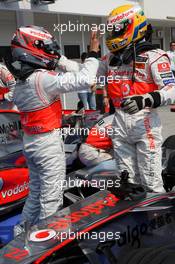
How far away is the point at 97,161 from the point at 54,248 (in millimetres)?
1199

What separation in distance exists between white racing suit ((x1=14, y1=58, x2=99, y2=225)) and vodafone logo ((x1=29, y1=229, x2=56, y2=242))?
0.58 meters

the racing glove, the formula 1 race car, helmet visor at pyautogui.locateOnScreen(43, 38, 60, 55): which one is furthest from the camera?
helmet visor at pyautogui.locateOnScreen(43, 38, 60, 55)

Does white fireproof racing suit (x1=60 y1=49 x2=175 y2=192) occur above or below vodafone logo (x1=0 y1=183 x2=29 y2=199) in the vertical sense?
above

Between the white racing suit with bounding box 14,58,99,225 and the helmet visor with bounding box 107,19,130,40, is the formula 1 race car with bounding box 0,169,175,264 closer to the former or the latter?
the white racing suit with bounding box 14,58,99,225

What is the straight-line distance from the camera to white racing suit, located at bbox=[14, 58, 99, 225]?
8.59ft

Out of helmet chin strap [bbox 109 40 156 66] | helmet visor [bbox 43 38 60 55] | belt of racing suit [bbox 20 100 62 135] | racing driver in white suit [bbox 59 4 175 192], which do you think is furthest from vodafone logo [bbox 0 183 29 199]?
helmet chin strap [bbox 109 40 156 66]

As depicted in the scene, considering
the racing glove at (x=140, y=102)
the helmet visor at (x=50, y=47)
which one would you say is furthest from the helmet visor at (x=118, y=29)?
the racing glove at (x=140, y=102)

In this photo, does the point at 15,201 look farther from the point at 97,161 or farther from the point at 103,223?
the point at 103,223

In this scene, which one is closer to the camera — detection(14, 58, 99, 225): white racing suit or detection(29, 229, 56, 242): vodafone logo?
detection(29, 229, 56, 242): vodafone logo

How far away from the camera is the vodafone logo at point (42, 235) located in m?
2.04

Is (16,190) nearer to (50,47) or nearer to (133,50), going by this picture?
(50,47)

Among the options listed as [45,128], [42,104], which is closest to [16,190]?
[45,128]

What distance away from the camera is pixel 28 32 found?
271cm

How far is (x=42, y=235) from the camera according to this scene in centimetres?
208
